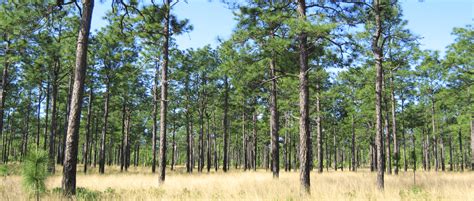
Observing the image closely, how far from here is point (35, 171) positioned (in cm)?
662

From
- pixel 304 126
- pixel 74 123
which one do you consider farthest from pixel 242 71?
pixel 74 123

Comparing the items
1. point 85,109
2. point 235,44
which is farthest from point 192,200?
point 85,109

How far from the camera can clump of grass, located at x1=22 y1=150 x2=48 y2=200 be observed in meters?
6.47

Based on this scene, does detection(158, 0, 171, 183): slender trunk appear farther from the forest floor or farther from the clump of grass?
the clump of grass

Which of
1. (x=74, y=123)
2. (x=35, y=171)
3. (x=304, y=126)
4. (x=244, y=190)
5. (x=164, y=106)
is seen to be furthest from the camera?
(x=164, y=106)

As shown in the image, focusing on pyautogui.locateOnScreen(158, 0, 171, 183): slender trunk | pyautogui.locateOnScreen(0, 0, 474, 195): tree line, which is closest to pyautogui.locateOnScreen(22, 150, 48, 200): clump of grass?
pyautogui.locateOnScreen(0, 0, 474, 195): tree line

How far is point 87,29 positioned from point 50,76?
19.5 m

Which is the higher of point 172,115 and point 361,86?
point 361,86

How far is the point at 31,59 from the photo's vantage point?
20.6 meters

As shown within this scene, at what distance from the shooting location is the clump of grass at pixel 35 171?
6469mm

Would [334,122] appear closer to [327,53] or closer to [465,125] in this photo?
[465,125]

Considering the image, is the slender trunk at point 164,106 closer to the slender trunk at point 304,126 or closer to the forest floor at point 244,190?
the forest floor at point 244,190

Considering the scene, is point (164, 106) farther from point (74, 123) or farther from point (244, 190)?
point (74, 123)

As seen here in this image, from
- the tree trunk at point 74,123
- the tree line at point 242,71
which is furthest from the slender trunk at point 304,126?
the tree trunk at point 74,123
